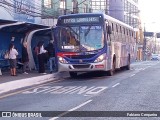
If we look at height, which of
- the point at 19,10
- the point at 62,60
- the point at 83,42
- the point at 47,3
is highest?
the point at 47,3

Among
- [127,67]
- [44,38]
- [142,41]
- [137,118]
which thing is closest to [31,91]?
[137,118]

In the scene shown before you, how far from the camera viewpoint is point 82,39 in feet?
65.9

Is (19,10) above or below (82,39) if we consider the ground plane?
above

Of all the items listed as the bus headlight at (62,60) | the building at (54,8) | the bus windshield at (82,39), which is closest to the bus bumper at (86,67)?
the bus headlight at (62,60)

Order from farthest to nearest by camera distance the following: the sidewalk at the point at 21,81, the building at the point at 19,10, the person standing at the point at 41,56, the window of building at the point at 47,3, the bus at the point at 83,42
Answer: the window of building at the point at 47,3, the building at the point at 19,10, the person standing at the point at 41,56, the bus at the point at 83,42, the sidewalk at the point at 21,81

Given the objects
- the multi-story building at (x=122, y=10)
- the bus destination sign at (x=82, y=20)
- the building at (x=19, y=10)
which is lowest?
the bus destination sign at (x=82, y=20)

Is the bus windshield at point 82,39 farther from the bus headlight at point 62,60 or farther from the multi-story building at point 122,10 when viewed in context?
the multi-story building at point 122,10

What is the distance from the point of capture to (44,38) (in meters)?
28.5

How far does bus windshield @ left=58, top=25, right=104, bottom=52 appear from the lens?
65.9 feet

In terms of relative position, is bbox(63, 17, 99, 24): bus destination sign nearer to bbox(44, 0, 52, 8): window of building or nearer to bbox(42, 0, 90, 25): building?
bbox(42, 0, 90, 25): building

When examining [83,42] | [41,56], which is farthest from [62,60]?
[41,56]

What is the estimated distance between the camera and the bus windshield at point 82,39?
65.9ft

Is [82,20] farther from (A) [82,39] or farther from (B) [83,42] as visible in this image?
(B) [83,42]

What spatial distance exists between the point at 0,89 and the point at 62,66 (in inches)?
228
